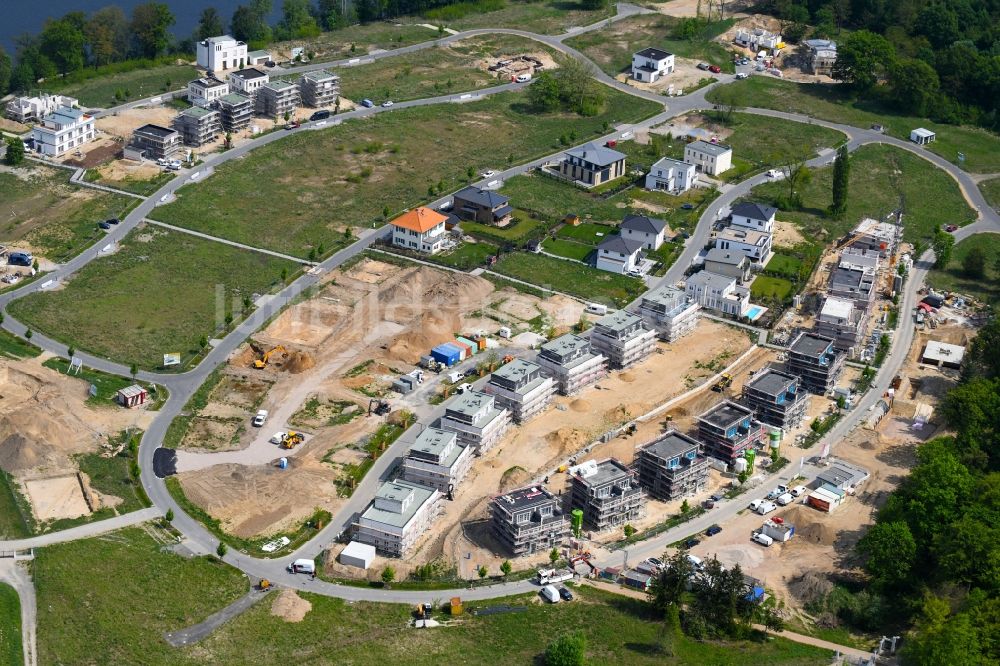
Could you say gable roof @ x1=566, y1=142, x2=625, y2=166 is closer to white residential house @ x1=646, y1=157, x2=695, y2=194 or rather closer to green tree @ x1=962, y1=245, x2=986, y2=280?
white residential house @ x1=646, y1=157, x2=695, y2=194

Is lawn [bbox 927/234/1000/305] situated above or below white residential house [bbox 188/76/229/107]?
below

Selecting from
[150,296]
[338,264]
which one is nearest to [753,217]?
[338,264]

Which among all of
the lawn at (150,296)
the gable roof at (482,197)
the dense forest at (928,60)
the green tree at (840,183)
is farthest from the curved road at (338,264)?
the dense forest at (928,60)

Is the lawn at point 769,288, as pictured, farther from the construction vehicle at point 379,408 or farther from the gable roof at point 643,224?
the construction vehicle at point 379,408

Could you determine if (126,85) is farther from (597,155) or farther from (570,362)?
(570,362)

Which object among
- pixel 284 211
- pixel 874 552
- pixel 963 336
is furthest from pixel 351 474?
pixel 963 336

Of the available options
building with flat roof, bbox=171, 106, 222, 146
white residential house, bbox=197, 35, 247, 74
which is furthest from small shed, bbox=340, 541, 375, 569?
white residential house, bbox=197, 35, 247, 74

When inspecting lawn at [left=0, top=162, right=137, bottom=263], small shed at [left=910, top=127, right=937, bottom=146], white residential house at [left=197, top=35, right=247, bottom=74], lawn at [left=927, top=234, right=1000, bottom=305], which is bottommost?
lawn at [left=927, top=234, right=1000, bottom=305]
